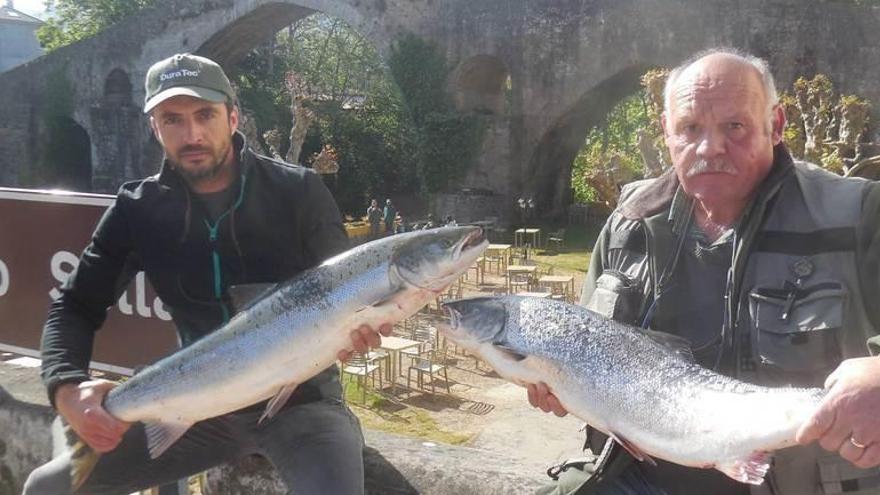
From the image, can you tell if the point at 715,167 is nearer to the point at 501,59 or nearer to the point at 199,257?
the point at 199,257

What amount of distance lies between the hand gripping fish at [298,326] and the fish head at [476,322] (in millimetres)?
120

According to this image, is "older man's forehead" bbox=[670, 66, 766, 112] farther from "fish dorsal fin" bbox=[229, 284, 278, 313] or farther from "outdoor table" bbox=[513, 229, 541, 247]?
"outdoor table" bbox=[513, 229, 541, 247]

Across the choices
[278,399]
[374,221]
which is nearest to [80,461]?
[278,399]

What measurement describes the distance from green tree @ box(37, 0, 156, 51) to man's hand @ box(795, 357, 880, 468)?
3944 cm

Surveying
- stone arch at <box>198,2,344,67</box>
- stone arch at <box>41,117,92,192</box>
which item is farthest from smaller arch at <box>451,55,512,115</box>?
stone arch at <box>41,117,92,192</box>

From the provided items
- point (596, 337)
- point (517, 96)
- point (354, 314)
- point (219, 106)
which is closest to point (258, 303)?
point (354, 314)

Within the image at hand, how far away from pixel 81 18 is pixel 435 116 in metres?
26.4

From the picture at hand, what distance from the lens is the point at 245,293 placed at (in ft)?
8.95

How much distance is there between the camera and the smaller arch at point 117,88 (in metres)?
30.5

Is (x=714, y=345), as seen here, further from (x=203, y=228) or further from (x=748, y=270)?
(x=203, y=228)

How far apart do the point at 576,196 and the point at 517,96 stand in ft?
22.6

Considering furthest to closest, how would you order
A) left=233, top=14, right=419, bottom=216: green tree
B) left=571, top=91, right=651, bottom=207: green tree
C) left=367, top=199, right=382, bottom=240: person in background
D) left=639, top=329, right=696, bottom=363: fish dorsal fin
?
left=233, top=14, right=419, bottom=216: green tree → left=367, top=199, right=382, bottom=240: person in background → left=571, top=91, right=651, bottom=207: green tree → left=639, top=329, right=696, bottom=363: fish dorsal fin

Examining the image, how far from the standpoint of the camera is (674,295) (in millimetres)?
2471

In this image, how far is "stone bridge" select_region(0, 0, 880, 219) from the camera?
61.5ft
